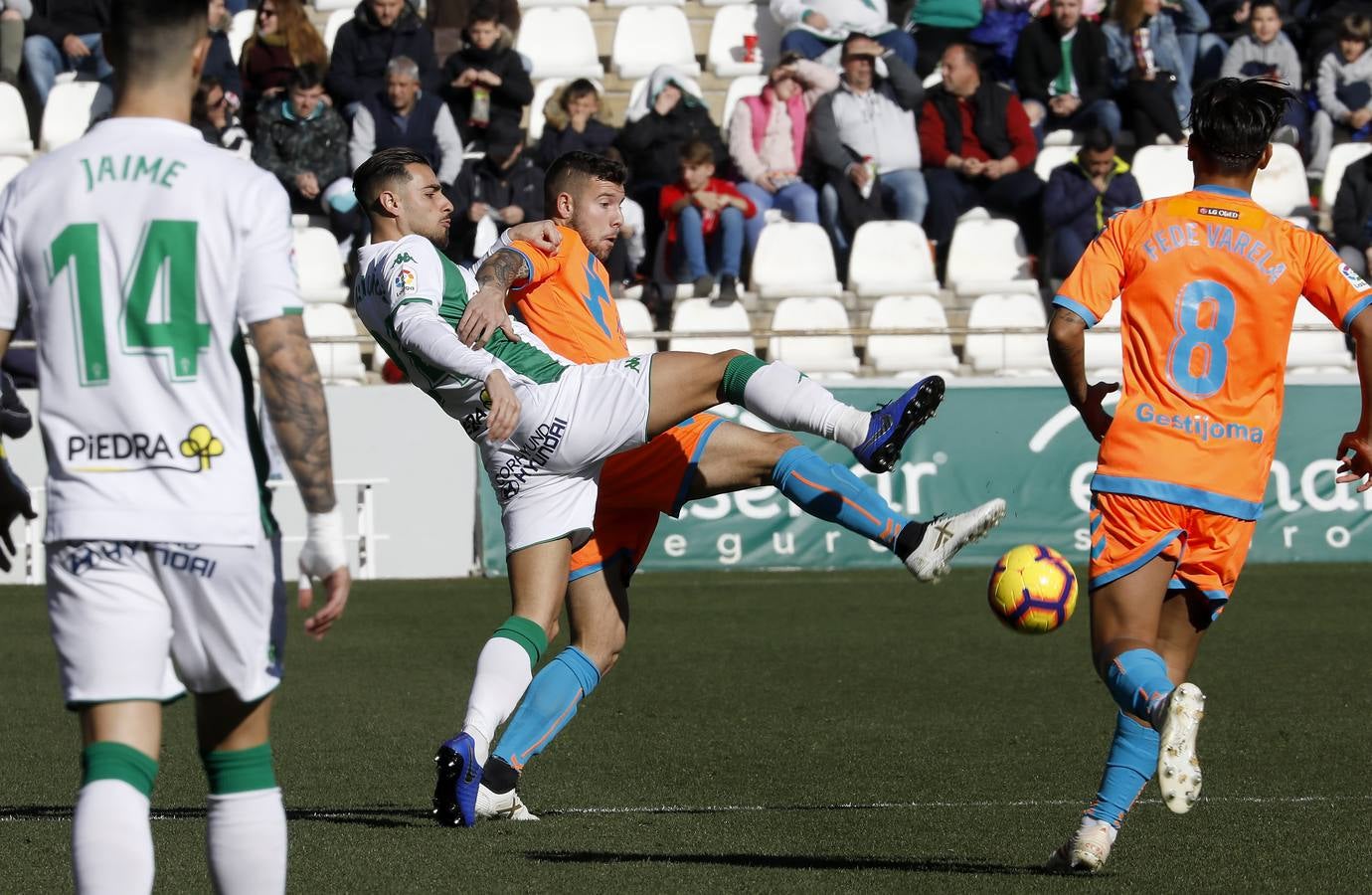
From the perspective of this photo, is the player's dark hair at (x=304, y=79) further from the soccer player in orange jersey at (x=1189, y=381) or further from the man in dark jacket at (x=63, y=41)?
the soccer player in orange jersey at (x=1189, y=381)

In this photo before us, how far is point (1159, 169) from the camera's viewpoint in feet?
59.1

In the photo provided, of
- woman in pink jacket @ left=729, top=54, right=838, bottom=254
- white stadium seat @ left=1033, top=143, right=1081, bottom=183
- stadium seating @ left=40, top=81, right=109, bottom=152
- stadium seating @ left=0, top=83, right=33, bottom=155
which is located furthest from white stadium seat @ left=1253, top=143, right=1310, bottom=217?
stadium seating @ left=0, top=83, right=33, bottom=155

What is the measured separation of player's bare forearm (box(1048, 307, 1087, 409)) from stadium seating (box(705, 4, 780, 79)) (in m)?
14.5

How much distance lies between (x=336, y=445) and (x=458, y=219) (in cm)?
250

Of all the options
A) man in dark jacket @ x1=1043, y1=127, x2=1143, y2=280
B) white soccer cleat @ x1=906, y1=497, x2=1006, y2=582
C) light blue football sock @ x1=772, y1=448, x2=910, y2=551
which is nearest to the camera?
white soccer cleat @ x1=906, y1=497, x2=1006, y2=582

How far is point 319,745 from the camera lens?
26.0 feet

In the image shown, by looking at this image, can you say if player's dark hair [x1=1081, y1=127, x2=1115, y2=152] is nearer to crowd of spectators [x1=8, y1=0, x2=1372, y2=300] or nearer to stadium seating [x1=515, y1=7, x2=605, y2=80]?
crowd of spectators [x1=8, y1=0, x2=1372, y2=300]

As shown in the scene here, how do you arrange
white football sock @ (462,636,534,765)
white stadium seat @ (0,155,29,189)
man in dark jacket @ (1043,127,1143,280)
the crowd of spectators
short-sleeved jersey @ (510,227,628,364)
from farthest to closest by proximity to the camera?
1. white stadium seat @ (0,155,29,189)
2. the crowd of spectators
3. man in dark jacket @ (1043,127,1143,280)
4. short-sleeved jersey @ (510,227,628,364)
5. white football sock @ (462,636,534,765)

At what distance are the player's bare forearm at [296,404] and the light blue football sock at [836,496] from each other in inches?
103

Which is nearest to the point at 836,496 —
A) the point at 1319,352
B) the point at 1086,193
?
the point at 1086,193

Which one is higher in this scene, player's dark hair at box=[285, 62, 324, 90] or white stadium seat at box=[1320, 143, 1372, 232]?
player's dark hair at box=[285, 62, 324, 90]

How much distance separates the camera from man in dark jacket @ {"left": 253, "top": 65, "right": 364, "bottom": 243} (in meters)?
16.7

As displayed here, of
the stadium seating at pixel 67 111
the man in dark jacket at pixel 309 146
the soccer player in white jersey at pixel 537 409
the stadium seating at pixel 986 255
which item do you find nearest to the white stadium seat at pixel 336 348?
the man in dark jacket at pixel 309 146

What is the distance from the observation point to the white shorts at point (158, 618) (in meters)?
3.71
